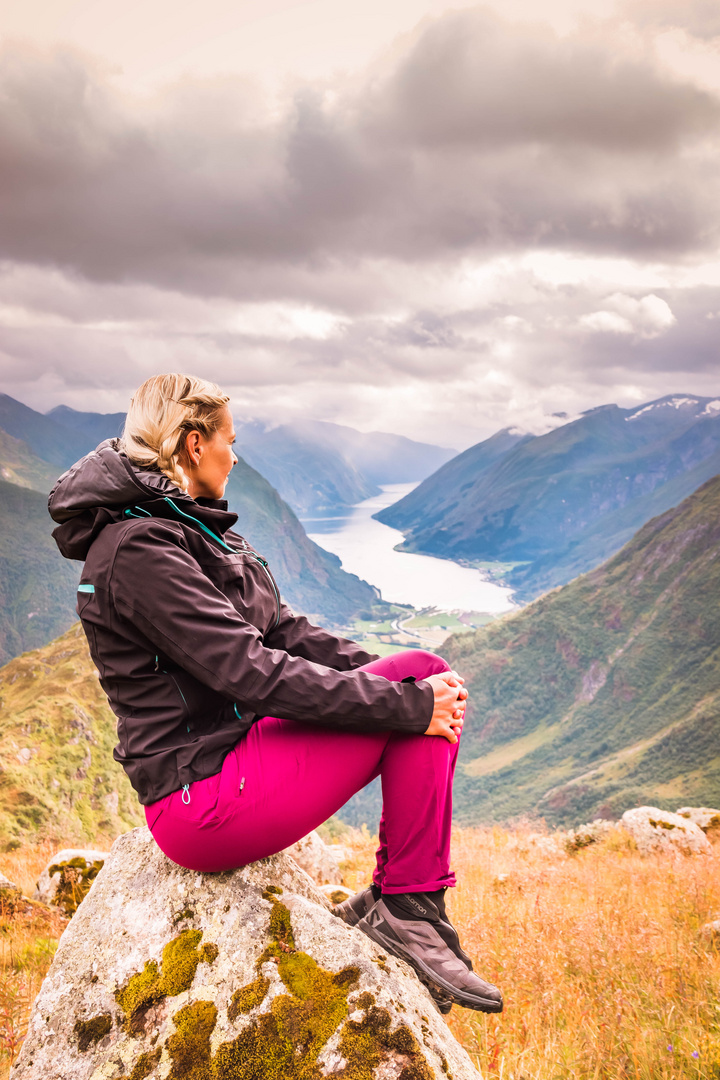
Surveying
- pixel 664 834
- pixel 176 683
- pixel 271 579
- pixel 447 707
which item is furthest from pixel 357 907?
pixel 664 834

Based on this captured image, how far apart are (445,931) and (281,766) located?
135 centimetres

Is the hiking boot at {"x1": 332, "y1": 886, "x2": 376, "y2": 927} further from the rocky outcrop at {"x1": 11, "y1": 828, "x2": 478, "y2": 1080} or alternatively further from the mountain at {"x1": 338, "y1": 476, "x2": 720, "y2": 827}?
the mountain at {"x1": 338, "y1": 476, "x2": 720, "y2": 827}

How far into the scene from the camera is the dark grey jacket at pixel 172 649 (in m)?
2.77

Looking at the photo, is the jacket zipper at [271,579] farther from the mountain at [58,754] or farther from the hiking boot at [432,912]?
the mountain at [58,754]

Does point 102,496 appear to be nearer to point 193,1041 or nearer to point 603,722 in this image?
point 193,1041

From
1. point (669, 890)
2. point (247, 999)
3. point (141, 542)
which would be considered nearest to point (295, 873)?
point (247, 999)

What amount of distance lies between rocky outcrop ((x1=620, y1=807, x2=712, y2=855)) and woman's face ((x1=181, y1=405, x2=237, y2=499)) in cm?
1090

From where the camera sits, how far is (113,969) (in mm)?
3107

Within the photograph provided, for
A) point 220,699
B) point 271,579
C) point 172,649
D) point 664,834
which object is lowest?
point 664,834

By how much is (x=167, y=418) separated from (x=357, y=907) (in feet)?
9.80

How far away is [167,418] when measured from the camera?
325 centimetres

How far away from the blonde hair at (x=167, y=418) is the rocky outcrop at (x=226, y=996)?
2.22m

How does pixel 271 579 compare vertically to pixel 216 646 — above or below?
above

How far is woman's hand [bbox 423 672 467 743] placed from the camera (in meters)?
3.19
